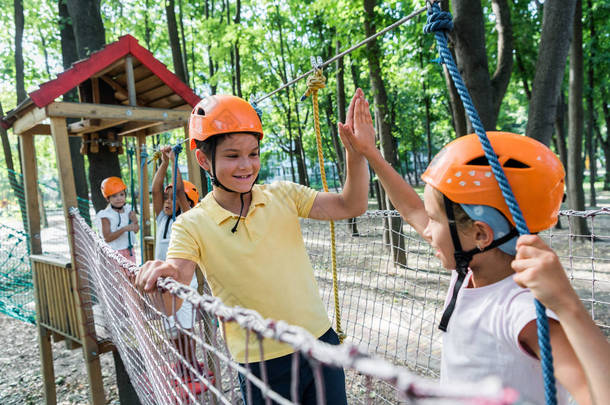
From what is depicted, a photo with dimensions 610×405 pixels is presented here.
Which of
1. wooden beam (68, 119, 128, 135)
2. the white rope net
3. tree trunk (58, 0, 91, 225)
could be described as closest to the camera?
the white rope net

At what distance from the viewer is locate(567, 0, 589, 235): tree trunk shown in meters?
8.20

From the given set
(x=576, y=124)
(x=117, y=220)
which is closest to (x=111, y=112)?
(x=117, y=220)

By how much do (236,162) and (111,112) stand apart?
104 inches

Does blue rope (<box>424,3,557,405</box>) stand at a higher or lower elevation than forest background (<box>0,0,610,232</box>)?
lower

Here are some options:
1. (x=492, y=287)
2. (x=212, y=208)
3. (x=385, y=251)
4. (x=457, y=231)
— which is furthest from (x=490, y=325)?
(x=385, y=251)

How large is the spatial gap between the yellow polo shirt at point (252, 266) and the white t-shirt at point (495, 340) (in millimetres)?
673

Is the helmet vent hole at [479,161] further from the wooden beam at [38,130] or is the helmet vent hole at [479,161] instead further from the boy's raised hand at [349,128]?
the wooden beam at [38,130]

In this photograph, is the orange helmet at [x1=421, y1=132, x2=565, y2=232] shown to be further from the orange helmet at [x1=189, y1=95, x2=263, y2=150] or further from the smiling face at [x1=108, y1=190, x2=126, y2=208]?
the smiling face at [x1=108, y1=190, x2=126, y2=208]

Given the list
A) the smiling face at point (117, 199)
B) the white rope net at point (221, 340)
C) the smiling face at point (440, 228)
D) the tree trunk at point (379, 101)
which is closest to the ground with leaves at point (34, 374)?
the white rope net at point (221, 340)

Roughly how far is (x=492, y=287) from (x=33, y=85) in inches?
716

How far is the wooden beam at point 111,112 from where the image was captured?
3582 millimetres

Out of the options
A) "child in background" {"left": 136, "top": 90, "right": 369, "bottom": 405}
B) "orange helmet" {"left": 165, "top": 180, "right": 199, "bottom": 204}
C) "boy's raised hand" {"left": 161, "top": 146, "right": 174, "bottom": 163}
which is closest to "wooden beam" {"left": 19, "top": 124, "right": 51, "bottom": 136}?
"orange helmet" {"left": 165, "top": 180, "right": 199, "bottom": 204}

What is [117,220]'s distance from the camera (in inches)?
213

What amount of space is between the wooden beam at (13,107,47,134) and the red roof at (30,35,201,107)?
15 cm
